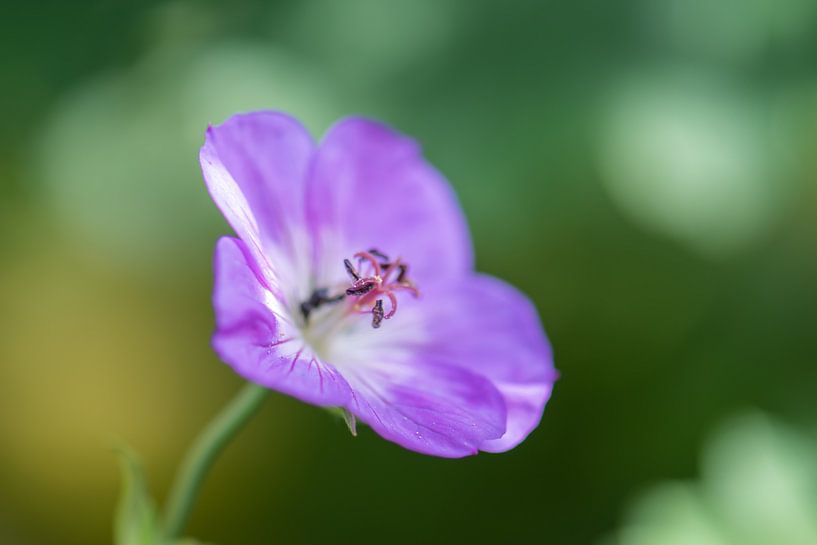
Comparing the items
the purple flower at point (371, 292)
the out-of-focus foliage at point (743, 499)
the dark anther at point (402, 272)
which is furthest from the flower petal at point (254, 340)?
the out-of-focus foliage at point (743, 499)

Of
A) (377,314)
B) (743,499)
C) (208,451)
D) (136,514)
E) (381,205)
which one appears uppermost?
(381,205)

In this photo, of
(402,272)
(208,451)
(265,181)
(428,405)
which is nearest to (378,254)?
(402,272)

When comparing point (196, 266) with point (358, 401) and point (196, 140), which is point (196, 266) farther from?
point (358, 401)

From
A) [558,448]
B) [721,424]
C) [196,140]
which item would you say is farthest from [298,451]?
[721,424]

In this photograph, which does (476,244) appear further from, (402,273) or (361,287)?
(361,287)

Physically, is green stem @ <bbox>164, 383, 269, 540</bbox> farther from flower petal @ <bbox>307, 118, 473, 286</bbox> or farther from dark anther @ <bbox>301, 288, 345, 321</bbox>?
flower petal @ <bbox>307, 118, 473, 286</bbox>

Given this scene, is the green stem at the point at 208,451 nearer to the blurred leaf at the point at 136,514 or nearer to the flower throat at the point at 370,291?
the blurred leaf at the point at 136,514
